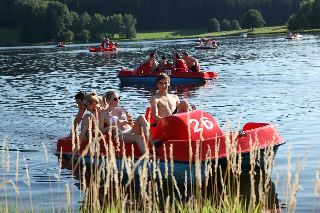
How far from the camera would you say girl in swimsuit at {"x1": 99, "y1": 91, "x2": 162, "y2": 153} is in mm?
8367

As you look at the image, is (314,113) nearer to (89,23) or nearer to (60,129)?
(60,129)

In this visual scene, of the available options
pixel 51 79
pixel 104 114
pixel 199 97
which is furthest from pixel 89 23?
pixel 104 114

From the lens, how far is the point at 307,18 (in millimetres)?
119000

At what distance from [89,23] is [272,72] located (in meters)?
139

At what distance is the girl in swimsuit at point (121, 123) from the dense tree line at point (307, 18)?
11462 centimetres

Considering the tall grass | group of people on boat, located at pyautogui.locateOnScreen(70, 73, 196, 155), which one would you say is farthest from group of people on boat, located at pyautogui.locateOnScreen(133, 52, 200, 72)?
the tall grass

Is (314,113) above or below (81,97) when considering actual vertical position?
below

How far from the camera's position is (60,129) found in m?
13.5

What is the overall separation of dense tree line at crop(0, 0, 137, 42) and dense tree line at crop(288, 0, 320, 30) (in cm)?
5754

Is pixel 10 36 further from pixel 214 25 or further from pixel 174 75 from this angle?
pixel 174 75

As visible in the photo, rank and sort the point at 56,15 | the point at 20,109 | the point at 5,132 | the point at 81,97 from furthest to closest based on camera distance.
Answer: the point at 56,15 < the point at 20,109 < the point at 5,132 < the point at 81,97

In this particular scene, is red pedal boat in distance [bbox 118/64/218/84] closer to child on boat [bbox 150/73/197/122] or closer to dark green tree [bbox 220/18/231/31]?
child on boat [bbox 150/73/197/122]

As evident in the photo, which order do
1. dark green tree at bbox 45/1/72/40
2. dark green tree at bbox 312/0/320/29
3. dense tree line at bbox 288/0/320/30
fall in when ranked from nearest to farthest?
dark green tree at bbox 312/0/320/29, dense tree line at bbox 288/0/320/30, dark green tree at bbox 45/1/72/40

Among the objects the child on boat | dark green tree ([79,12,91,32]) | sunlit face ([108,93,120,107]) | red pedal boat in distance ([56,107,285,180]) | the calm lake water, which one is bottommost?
the calm lake water
